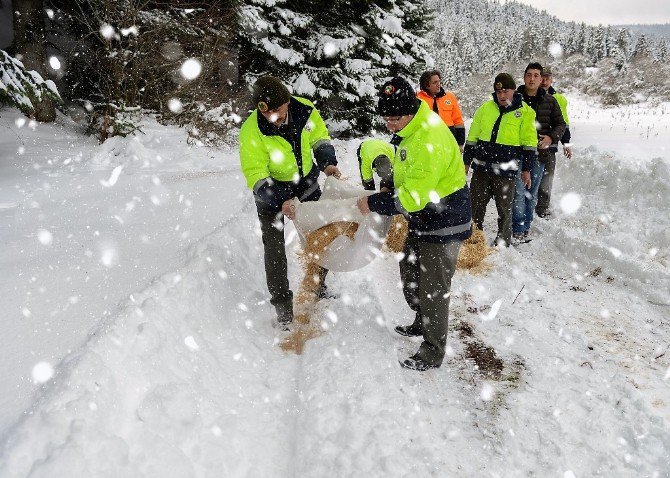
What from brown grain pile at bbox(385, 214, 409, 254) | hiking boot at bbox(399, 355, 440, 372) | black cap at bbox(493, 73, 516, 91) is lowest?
brown grain pile at bbox(385, 214, 409, 254)

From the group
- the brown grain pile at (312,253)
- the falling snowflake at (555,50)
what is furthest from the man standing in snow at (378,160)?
the falling snowflake at (555,50)

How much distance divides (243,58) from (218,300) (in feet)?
37.1

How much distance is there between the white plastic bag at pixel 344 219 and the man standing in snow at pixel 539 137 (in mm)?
3013

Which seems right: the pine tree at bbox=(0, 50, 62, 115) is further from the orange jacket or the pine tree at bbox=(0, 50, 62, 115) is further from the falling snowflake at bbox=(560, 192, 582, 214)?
the falling snowflake at bbox=(560, 192, 582, 214)

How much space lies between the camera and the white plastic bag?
152 inches

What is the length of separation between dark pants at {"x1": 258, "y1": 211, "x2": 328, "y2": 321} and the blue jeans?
356 centimetres

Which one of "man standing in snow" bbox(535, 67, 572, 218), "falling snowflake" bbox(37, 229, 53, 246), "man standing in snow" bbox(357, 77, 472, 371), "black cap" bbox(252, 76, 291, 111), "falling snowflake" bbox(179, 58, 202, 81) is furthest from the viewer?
"falling snowflake" bbox(179, 58, 202, 81)

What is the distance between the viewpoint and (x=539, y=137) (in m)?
6.46

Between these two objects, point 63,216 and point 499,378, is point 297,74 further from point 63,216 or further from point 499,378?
point 499,378

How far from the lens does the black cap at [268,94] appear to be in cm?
332

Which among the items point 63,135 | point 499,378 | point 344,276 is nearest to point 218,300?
point 344,276

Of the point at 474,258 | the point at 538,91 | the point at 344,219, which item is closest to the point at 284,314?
the point at 344,219

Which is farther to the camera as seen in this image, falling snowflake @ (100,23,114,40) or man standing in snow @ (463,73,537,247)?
falling snowflake @ (100,23,114,40)

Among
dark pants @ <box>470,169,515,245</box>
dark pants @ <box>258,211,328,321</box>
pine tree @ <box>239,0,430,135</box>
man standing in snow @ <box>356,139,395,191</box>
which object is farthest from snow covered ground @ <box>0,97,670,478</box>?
pine tree @ <box>239,0,430,135</box>
